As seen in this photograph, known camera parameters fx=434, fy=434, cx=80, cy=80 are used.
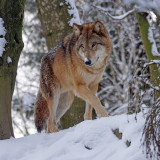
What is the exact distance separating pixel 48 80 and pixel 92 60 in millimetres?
1000

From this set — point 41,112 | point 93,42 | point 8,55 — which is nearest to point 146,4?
point 93,42

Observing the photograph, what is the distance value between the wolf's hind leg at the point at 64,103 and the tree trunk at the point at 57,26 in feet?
1.42

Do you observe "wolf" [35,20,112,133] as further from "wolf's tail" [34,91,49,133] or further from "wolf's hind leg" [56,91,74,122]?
"wolf's hind leg" [56,91,74,122]

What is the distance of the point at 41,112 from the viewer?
8.27 metres

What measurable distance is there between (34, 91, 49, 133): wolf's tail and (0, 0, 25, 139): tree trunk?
1090 mm

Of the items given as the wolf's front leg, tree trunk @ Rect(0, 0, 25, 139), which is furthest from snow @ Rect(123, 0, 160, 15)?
tree trunk @ Rect(0, 0, 25, 139)

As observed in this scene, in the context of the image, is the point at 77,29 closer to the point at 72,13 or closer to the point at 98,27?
the point at 98,27

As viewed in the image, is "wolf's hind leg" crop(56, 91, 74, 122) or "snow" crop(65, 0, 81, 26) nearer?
"wolf's hind leg" crop(56, 91, 74, 122)

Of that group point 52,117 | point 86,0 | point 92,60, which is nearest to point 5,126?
point 52,117

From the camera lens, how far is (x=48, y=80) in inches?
322

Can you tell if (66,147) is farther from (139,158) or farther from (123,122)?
(139,158)

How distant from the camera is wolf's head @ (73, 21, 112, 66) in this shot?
7.83m

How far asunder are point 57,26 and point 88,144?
13.6 ft

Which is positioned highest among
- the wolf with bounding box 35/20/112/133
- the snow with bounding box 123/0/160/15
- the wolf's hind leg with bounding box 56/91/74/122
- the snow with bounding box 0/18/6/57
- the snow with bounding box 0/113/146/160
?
the snow with bounding box 123/0/160/15
